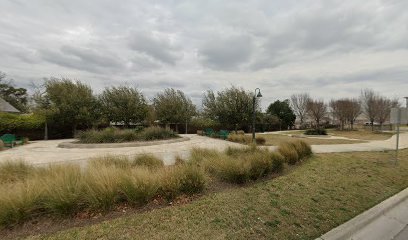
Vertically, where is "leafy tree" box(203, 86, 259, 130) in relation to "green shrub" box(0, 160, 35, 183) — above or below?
above

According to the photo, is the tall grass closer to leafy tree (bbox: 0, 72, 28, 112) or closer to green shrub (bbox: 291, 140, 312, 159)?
green shrub (bbox: 291, 140, 312, 159)

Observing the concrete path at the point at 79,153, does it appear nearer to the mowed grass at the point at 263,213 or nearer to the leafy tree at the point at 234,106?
the mowed grass at the point at 263,213

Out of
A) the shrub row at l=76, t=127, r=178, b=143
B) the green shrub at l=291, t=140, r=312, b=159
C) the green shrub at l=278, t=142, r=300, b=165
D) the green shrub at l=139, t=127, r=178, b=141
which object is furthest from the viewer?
the green shrub at l=139, t=127, r=178, b=141

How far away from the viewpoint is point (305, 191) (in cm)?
525

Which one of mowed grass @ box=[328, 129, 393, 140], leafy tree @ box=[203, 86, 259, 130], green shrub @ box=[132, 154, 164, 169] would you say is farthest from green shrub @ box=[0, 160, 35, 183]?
mowed grass @ box=[328, 129, 393, 140]

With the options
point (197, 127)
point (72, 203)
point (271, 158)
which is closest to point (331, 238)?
point (271, 158)

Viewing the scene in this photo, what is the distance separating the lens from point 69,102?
21.5 m

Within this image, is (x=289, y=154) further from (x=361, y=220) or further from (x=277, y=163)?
(x=361, y=220)

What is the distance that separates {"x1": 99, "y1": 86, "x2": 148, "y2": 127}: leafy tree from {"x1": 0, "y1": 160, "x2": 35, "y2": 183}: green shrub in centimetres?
1826

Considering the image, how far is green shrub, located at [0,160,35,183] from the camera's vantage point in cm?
506

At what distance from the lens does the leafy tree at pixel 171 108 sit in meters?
27.8

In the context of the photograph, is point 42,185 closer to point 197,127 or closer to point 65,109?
point 65,109

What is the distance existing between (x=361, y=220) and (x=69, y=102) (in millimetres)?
24075

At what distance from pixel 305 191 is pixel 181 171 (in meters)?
3.03
